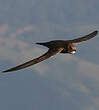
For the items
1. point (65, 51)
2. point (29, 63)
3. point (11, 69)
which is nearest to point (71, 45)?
point (65, 51)

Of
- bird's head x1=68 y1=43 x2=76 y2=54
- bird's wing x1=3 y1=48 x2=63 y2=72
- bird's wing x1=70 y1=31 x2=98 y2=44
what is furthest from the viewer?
bird's wing x1=70 y1=31 x2=98 y2=44

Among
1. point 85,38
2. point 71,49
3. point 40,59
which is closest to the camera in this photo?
point 40,59

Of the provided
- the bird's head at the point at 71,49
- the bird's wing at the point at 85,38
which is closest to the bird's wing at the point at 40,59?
the bird's head at the point at 71,49

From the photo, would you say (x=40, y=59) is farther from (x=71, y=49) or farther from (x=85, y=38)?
(x=85, y=38)

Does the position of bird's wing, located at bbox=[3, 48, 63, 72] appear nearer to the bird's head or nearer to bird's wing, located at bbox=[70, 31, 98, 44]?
the bird's head

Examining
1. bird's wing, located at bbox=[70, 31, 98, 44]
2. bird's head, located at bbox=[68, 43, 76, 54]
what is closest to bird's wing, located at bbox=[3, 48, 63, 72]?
bird's head, located at bbox=[68, 43, 76, 54]

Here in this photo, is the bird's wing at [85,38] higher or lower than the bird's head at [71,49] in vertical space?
higher

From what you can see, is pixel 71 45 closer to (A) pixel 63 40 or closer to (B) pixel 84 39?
(A) pixel 63 40

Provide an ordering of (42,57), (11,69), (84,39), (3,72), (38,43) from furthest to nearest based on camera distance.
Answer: (84,39), (38,43), (42,57), (11,69), (3,72)

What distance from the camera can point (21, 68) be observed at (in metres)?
76.4

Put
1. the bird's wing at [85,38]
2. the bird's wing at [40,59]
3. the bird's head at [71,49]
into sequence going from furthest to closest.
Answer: the bird's wing at [85,38] → the bird's head at [71,49] → the bird's wing at [40,59]

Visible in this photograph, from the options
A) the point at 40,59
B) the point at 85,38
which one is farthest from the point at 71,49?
the point at 85,38

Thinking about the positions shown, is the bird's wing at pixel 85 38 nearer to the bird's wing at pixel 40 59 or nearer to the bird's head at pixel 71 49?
the bird's head at pixel 71 49

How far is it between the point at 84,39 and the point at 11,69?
28.9 meters
